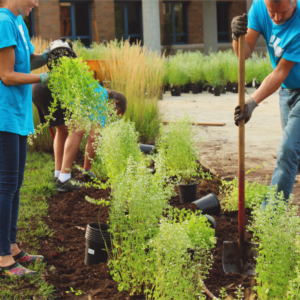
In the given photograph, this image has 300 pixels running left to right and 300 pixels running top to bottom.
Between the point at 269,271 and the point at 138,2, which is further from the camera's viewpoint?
the point at 138,2

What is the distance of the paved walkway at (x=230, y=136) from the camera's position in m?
5.01

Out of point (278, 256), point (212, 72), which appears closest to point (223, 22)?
point (212, 72)

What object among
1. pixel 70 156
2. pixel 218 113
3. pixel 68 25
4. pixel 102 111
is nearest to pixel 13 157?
pixel 102 111

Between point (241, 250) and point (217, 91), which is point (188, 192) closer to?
point (241, 250)

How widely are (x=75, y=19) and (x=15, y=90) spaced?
19460mm

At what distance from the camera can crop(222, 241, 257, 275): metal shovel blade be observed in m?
2.69

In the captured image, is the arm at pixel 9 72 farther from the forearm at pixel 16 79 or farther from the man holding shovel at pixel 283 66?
the man holding shovel at pixel 283 66

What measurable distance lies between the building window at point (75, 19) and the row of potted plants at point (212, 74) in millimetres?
8706

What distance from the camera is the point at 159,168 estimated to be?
241cm

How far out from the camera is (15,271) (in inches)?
102

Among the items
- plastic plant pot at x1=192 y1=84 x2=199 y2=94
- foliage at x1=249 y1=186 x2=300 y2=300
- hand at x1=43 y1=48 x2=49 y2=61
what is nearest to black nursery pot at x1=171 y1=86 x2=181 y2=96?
plastic plant pot at x1=192 y1=84 x2=199 y2=94

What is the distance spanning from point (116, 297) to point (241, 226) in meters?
1.04

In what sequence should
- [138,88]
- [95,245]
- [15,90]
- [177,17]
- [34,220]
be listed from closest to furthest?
1. [15,90]
2. [95,245]
3. [34,220]
4. [138,88]
5. [177,17]

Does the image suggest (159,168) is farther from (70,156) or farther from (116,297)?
(70,156)
